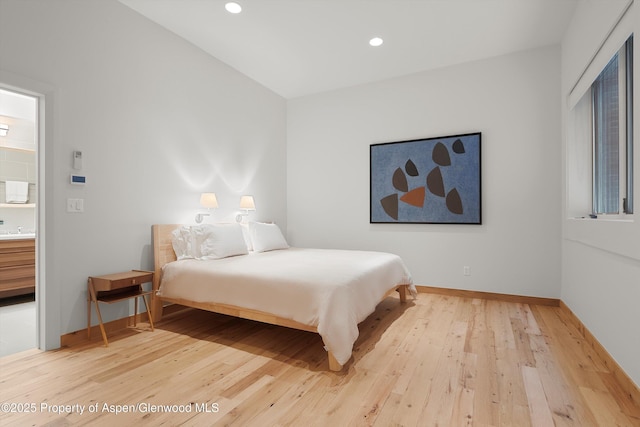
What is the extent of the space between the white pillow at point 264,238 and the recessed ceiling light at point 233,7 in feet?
7.69

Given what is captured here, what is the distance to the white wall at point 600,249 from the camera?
1.84 meters

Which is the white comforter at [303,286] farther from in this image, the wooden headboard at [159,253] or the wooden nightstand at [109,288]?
the wooden nightstand at [109,288]

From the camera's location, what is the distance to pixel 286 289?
7.98 feet

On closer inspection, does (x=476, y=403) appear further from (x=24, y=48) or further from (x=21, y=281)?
(x=21, y=281)

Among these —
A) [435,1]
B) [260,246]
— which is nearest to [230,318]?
[260,246]

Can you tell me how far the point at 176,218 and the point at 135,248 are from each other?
21.5 inches

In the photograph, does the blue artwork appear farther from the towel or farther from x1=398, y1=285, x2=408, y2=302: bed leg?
the towel

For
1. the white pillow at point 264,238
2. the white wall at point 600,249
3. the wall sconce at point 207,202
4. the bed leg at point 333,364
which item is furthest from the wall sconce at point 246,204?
the white wall at point 600,249

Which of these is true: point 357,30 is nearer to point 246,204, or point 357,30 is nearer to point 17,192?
point 246,204

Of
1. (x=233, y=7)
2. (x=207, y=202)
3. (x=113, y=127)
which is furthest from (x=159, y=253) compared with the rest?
(x=233, y=7)

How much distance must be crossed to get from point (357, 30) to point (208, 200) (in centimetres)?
248

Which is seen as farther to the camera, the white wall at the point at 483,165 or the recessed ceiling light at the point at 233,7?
the white wall at the point at 483,165

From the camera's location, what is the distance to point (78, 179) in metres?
2.65

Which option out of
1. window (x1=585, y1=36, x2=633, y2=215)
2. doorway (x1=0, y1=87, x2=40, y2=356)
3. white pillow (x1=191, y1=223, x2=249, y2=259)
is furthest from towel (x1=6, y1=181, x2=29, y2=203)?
window (x1=585, y1=36, x2=633, y2=215)
